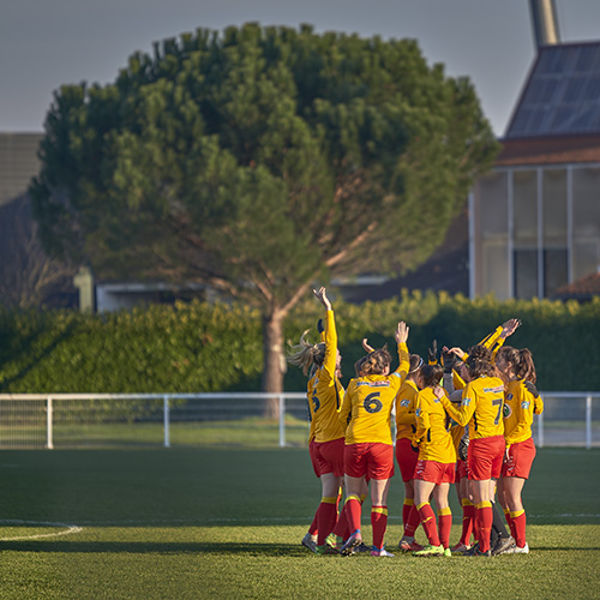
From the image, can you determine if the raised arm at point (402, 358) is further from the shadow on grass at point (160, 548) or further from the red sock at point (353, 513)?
the shadow on grass at point (160, 548)

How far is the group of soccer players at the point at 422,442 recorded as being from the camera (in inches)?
374

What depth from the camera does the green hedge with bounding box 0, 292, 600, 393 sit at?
2855cm

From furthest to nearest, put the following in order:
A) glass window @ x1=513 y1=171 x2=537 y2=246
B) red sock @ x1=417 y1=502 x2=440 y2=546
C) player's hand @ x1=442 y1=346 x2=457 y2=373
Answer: glass window @ x1=513 y1=171 x2=537 y2=246 < player's hand @ x1=442 y1=346 x2=457 y2=373 < red sock @ x1=417 y1=502 x2=440 y2=546

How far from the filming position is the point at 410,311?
30.8m

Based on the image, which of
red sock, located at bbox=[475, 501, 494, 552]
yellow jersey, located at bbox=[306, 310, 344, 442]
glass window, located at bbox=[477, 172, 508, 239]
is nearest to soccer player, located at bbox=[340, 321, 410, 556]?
yellow jersey, located at bbox=[306, 310, 344, 442]

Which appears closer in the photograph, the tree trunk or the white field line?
the white field line

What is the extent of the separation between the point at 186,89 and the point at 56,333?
6726mm

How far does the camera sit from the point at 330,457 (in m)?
9.76

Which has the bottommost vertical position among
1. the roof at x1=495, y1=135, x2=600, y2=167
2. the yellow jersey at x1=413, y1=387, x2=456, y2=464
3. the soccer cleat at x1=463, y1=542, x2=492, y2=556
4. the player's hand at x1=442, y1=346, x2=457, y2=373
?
the soccer cleat at x1=463, y1=542, x2=492, y2=556

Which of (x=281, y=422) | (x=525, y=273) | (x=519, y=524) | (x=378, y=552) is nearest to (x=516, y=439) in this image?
(x=519, y=524)

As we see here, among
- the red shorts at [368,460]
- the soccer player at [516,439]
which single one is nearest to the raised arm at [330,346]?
the red shorts at [368,460]

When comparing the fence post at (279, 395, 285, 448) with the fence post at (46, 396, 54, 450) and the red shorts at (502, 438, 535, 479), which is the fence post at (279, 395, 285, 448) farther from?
the red shorts at (502, 438, 535, 479)

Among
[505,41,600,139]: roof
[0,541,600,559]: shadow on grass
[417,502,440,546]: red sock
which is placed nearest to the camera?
[417,502,440,546]: red sock

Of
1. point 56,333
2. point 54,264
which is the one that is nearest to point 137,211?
point 56,333
